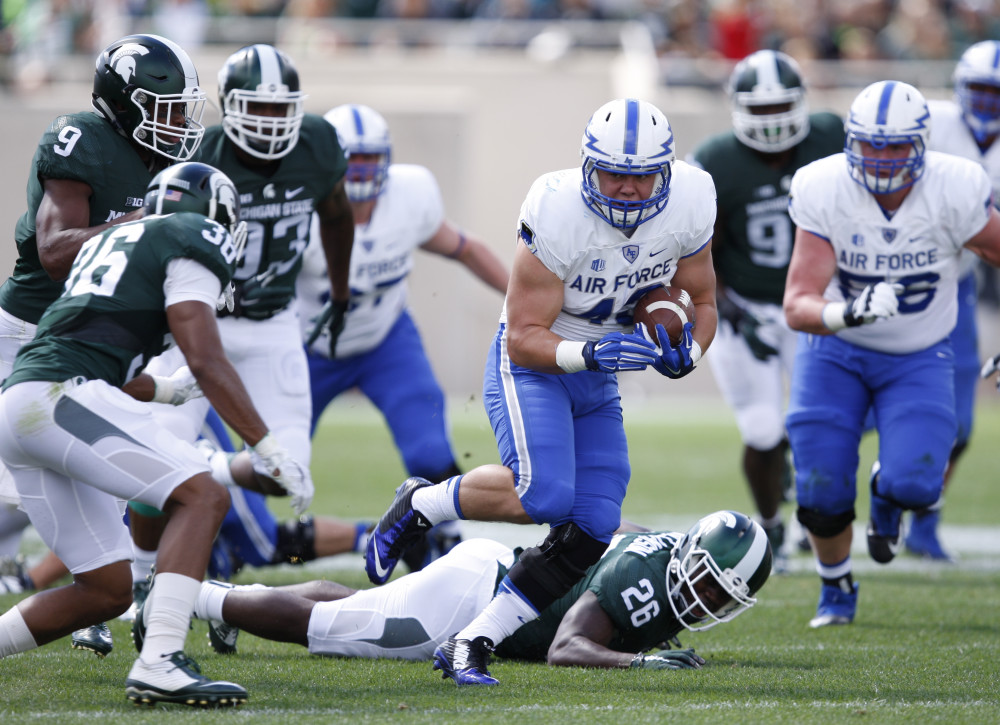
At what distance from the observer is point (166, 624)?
3.11m

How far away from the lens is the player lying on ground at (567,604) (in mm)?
3688

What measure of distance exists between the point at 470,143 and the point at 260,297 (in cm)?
1080

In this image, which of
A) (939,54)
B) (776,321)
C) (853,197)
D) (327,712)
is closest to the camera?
(327,712)

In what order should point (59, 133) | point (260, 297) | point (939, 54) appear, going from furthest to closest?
point (939, 54) < point (260, 297) < point (59, 133)

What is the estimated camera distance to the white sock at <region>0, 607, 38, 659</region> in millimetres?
3309

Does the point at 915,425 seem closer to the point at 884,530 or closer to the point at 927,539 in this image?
the point at 884,530

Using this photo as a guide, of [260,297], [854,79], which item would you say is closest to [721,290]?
[260,297]

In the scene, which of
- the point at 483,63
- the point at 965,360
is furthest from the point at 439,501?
the point at 483,63

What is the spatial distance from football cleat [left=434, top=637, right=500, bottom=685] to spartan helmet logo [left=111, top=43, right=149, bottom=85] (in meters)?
1.90

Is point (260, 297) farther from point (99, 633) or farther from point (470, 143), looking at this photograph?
point (470, 143)

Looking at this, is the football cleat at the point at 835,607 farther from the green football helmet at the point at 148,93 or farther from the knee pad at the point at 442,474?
the green football helmet at the point at 148,93

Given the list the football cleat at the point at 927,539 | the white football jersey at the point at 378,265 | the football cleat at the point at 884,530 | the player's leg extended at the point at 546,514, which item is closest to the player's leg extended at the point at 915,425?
the football cleat at the point at 884,530

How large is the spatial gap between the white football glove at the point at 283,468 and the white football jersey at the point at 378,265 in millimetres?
2120

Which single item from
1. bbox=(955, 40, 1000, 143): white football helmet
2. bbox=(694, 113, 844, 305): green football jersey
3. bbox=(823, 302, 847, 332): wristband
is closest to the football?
bbox=(823, 302, 847, 332): wristband
